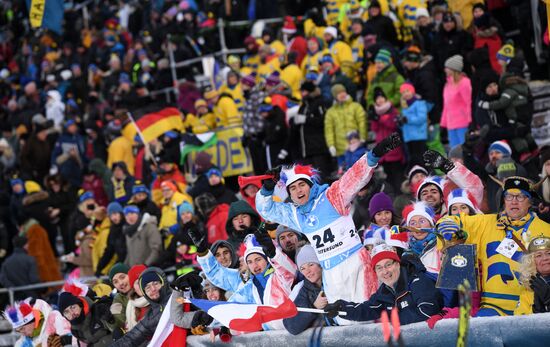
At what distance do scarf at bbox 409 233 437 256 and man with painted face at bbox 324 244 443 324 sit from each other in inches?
15.3

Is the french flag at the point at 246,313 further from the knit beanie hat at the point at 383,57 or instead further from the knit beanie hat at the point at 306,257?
the knit beanie hat at the point at 383,57

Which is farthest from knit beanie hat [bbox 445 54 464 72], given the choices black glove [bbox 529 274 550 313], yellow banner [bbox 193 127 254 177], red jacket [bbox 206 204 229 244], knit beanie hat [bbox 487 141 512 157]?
black glove [bbox 529 274 550 313]

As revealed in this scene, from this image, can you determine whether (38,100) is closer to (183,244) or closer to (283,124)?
(283,124)

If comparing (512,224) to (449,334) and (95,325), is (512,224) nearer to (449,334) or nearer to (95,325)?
(449,334)

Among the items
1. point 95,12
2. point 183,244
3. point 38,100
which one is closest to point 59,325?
point 183,244

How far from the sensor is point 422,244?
8289mm

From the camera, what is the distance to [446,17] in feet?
49.4

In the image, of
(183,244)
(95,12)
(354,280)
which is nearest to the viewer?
(354,280)

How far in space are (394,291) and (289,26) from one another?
12.2m

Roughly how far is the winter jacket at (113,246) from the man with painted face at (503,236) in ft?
24.6

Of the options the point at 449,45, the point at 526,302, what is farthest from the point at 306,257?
the point at 449,45

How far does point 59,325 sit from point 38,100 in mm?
12918

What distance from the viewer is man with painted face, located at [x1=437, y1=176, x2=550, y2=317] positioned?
7566mm

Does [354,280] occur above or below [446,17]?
below
